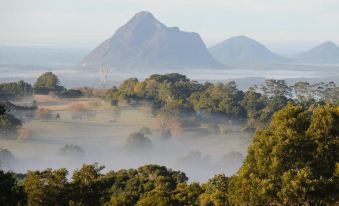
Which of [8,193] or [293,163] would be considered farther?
[293,163]

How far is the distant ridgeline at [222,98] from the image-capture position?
69625mm

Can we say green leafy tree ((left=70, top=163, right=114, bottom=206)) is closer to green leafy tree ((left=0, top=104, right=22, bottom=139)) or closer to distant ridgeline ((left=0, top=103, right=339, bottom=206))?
distant ridgeline ((left=0, top=103, right=339, bottom=206))

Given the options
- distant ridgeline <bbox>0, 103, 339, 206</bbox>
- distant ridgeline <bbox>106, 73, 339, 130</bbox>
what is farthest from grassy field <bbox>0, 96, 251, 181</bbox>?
distant ridgeline <bbox>0, 103, 339, 206</bbox>

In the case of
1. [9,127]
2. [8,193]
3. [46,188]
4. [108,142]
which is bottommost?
[108,142]

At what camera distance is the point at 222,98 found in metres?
74.2

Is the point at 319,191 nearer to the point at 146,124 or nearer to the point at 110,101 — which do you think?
the point at 146,124

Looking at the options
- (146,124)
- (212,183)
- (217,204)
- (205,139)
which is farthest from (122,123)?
(217,204)

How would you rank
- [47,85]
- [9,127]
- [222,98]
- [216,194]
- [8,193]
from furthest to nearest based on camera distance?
[47,85]
[222,98]
[9,127]
[216,194]
[8,193]

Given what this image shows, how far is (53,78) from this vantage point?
81438 millimetres

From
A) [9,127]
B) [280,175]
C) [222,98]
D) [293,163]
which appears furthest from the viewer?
[222,98]

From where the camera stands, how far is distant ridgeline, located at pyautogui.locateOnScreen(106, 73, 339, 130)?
69.6 m

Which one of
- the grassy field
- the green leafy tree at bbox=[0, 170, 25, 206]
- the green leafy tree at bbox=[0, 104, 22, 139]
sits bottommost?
the grassy field

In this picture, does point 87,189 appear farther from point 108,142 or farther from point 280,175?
point 108,142

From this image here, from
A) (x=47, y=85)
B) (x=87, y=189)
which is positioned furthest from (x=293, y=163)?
(x=47, y=85)
